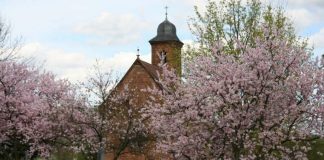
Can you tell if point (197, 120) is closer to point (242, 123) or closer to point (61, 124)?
point (242, 123)

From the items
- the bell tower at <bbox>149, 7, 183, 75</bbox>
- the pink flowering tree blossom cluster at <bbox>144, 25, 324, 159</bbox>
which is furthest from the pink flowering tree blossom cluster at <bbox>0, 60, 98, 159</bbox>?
the bell tower at <bbox>149, 7, 183, 75</bbox>

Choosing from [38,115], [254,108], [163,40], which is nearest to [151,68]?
[163,40]

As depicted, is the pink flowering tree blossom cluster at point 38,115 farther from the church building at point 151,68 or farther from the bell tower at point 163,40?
the bell tower at point 163,40

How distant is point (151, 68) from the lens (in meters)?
44.9

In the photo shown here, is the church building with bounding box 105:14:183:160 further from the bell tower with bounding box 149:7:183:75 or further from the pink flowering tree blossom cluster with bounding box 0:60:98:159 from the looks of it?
the pink flowering tree blossom cluster with bounding box 0:60:98:159

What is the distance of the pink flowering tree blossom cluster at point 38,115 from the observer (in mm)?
20859

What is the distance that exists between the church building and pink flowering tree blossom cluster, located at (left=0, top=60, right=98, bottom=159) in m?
3.89

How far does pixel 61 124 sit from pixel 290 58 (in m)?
11.3

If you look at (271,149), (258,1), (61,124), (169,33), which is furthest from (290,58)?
(169,33)

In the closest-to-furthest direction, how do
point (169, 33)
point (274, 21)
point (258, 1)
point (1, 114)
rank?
point (1, 114) → point (274, 21) → point (258, 1) → point (169, 33)

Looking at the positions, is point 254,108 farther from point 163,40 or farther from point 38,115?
point 163,40

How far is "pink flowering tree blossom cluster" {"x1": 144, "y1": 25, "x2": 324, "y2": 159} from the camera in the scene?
13.3m

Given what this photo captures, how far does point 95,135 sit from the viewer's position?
2292cm

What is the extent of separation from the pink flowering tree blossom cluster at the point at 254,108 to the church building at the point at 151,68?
312 inches
